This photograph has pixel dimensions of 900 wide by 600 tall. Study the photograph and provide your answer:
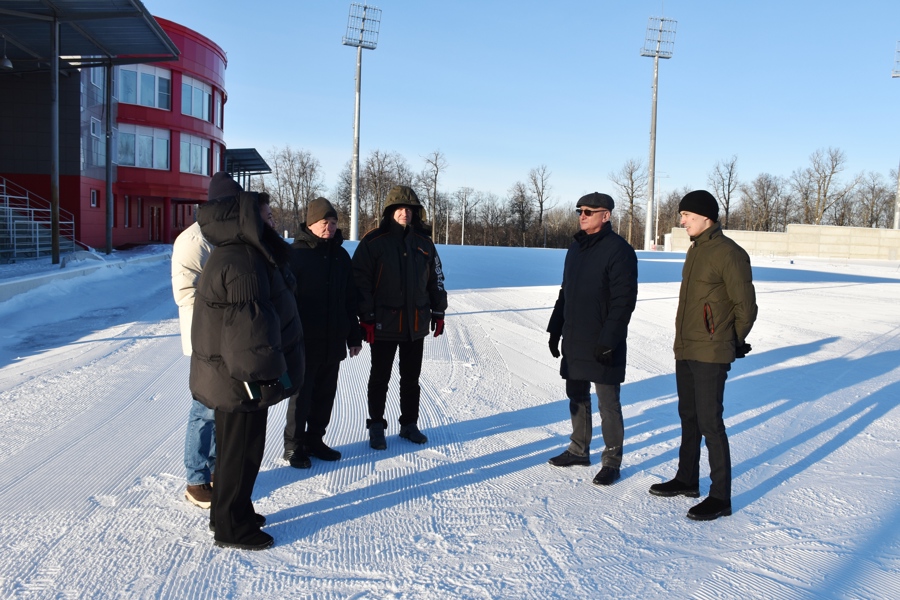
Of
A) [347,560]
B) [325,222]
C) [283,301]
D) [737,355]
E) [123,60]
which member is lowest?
[347,560]

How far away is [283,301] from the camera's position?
3.60 metres

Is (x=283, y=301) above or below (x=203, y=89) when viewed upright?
below

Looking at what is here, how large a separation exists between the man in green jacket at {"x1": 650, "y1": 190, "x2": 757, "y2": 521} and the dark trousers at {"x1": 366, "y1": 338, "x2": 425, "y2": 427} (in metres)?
2.00

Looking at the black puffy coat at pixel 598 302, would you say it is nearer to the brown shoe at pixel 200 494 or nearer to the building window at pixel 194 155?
the brown shoe at pixel 200 494

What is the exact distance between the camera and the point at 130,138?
3472cm

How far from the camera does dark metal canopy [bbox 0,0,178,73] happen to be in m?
17.5

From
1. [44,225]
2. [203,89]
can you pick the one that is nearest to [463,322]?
[44,225]

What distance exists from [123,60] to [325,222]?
23.0 meters

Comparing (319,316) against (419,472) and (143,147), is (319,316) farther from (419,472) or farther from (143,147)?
(143,147)

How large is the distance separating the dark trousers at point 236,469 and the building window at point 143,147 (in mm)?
34994

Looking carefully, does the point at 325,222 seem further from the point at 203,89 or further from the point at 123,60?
the point at 203,89

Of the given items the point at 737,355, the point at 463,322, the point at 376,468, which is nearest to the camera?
the point at 737,355

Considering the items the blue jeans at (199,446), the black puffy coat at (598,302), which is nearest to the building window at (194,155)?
the blue jeans at (199,446)

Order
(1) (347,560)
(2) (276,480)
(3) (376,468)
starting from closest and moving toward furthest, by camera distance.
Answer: (1) (347,560) → (2) (276,480) → (3) (376,468)
